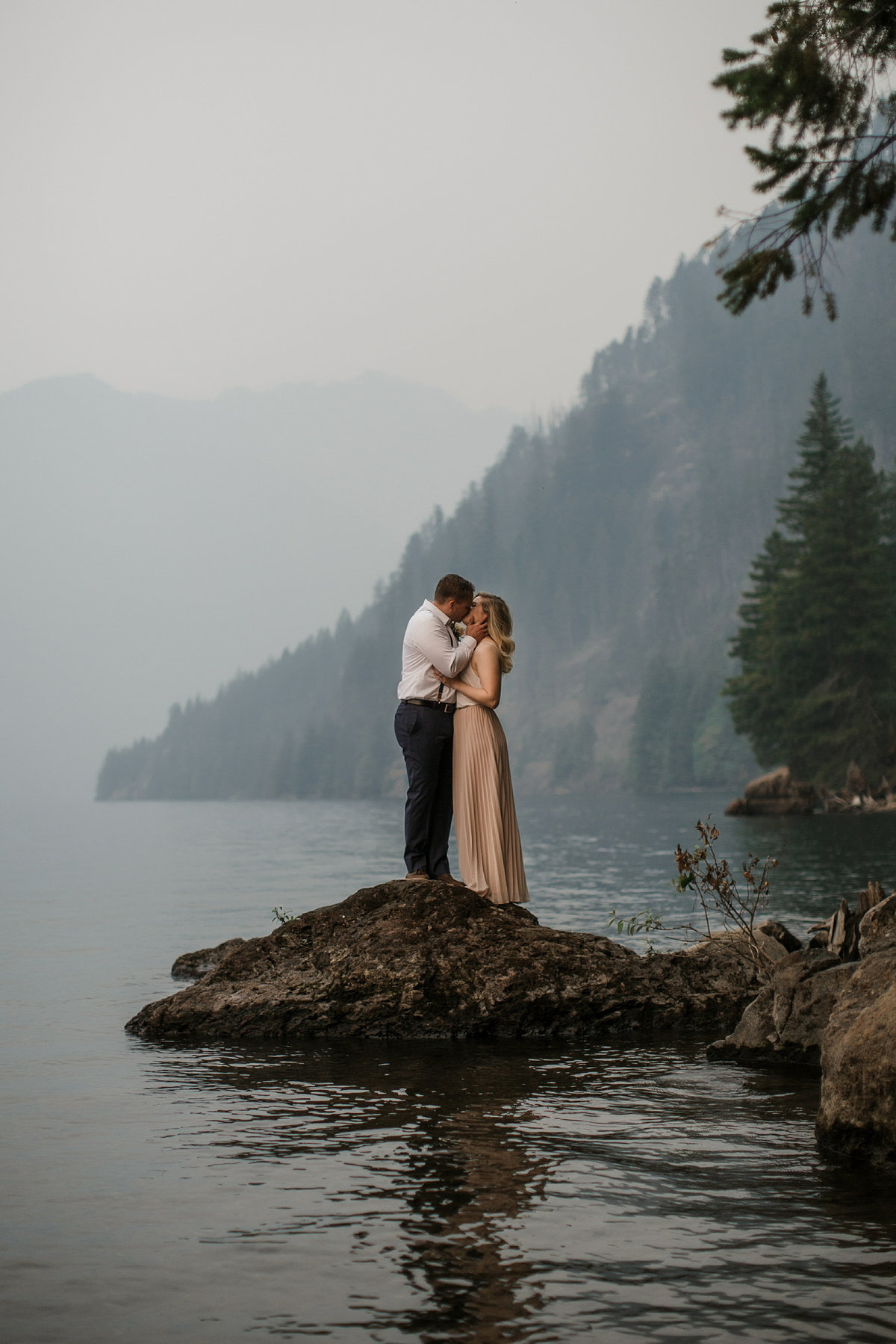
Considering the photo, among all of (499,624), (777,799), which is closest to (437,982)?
(499,624)

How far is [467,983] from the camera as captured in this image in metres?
9.84

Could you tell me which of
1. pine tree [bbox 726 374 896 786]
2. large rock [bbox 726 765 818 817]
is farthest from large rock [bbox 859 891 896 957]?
pine tree [bbox 726 374 896 786]

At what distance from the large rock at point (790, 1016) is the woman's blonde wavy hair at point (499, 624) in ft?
10.8

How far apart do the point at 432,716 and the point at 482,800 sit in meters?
0.82

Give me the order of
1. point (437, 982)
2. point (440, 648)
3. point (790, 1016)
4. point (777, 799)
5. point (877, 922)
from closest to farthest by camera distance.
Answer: point (877, 922)
point (790, 1016)
point (437, 982)
point (440, 648)
point (777, 799)

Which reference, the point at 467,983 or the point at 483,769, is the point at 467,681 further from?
the point at 467,983

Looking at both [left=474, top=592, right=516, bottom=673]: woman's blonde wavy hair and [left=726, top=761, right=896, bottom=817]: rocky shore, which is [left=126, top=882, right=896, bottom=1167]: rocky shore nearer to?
[left=474, top=592, right=516, bottom=673]: woman's blonde wavy hair

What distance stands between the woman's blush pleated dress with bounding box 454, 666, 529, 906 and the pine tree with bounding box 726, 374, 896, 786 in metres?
57.1

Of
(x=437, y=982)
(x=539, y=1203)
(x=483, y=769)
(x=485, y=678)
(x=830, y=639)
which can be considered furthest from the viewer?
(x=830, y=639)

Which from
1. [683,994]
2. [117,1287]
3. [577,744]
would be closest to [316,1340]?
[117,1287]

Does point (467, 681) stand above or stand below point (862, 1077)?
above

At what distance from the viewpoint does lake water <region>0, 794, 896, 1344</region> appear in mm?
4371

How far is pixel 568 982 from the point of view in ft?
32.6

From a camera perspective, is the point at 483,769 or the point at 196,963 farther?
the point at 196,963
